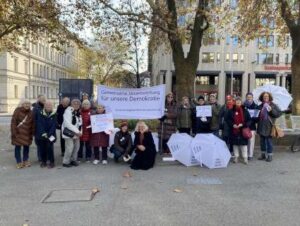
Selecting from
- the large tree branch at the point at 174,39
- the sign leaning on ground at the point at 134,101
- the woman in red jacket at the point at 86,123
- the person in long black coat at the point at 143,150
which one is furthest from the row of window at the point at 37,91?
the person in long black coat at the point at 143,150

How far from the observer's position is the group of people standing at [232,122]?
1023cm

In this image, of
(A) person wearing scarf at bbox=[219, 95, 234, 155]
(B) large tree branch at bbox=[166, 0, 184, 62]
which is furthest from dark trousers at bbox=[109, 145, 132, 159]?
(B) large tree branch at bbox=[166, 0, 184, 62]

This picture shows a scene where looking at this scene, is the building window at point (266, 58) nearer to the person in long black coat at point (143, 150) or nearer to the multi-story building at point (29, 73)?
the multi-story building at point (29, 73)

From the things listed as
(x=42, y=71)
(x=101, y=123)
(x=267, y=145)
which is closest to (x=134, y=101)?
(x=101, y=123)

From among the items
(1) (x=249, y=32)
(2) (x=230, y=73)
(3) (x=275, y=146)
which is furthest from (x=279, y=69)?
(3) (x=275, y=146)

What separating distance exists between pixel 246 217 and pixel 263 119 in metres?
5.18

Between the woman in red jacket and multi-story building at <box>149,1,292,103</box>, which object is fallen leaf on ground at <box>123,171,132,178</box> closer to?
the woman in red jacket

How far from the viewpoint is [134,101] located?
10930 mm

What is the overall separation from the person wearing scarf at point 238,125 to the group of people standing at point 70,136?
2115mm

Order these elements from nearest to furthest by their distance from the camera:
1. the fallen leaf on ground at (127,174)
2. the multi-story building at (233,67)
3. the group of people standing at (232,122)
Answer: the fallen leaf on ground at (127,174) < the group of people standing at (232,122) < the multi-story building at (233,67)

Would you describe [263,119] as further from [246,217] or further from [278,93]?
[246,217]

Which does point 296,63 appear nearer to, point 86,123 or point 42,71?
point 86,123

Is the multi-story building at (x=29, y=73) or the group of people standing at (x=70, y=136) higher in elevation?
the multi-story building at (x=29, y=73)

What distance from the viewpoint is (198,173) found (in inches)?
354
